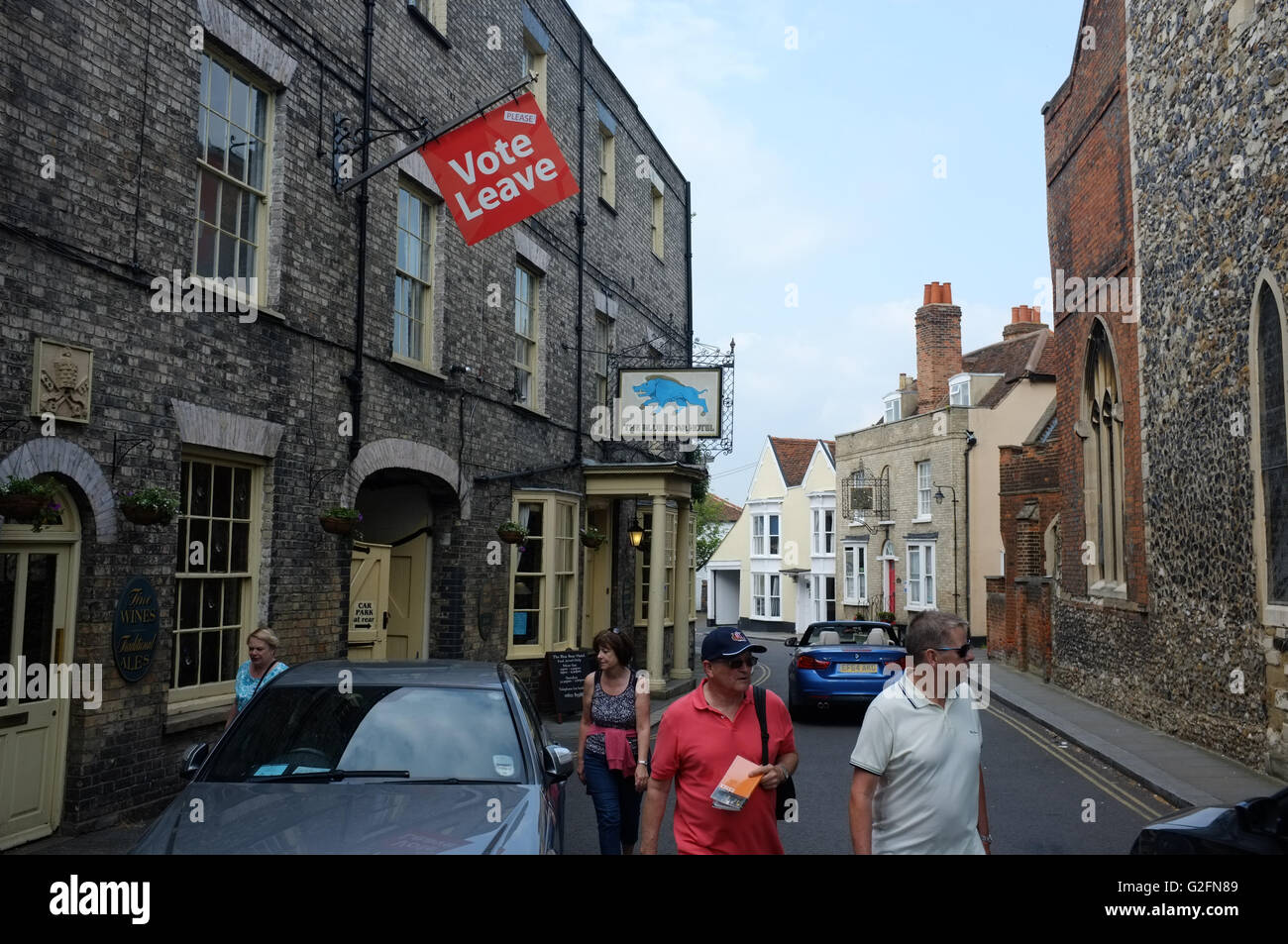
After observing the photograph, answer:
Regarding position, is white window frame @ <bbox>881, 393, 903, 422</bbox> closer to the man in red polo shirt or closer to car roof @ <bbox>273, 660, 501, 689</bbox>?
car roof @ <bbox>273, 660, 501, 689</bbox>

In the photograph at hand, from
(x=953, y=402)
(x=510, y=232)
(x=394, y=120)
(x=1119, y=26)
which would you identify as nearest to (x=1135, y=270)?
(x=1119, y=26)

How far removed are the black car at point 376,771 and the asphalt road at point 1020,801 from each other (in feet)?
8.07

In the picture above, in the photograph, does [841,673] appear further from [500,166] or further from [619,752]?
[619,752]

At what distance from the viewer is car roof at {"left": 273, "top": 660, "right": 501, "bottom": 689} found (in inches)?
222

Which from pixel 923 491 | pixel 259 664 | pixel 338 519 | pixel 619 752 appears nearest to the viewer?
pixel 619 752

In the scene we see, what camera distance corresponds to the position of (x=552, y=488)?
15.8m

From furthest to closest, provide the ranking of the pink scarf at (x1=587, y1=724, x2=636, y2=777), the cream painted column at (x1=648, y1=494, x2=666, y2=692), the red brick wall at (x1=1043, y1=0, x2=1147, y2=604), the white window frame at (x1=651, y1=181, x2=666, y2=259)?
the white window frame at (x1=651, y1=181, x2=666, y2=259) < the cream painted column at (x1=648, y1=494, x2=666, y2=692) < the red brick wall at (x1=1043, y1=0, x2=1147, y2=604) < the pink scarf at (x1=587, y1=724, x2=636, y2=777)

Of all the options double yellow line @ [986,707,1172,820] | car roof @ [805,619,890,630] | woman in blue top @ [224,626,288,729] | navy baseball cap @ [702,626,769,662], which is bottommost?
double yellow line @ [986,707,1172,820]

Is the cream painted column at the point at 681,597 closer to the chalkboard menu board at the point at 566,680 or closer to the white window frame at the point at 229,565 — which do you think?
the chalkboard menu board at the point at 566,680

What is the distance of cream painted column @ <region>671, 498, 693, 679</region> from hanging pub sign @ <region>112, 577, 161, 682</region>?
1198 cm

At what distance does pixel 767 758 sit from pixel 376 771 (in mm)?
1890

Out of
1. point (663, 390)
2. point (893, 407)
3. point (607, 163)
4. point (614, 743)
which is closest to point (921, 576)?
point (893, 407)

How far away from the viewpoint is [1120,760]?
11.1m

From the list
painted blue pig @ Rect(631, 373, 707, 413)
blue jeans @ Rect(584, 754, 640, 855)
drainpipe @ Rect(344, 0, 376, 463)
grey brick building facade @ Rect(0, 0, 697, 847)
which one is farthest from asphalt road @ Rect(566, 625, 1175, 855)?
painted blue pig @ Rect(631, 373, 707, 413)
